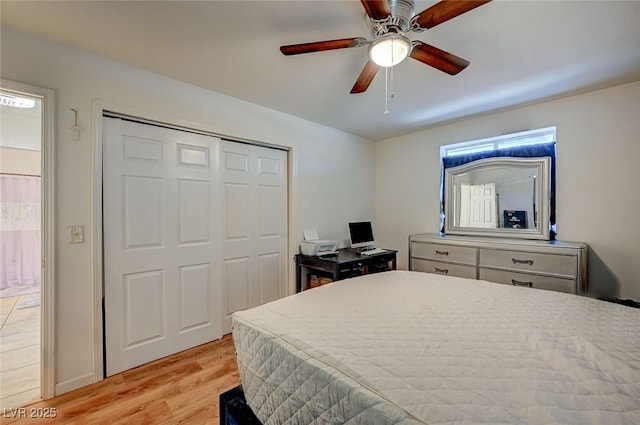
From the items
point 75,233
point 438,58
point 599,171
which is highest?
point 438,58

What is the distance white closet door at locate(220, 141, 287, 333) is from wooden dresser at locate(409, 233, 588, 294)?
5.28 feet

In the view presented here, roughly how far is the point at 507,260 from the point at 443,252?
584 millimetres

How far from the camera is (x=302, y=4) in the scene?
148 cm

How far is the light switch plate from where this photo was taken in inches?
75.6

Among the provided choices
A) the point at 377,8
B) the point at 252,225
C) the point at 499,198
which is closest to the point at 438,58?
the point at 377,8

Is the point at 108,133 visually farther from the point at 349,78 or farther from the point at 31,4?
the point at 349,78

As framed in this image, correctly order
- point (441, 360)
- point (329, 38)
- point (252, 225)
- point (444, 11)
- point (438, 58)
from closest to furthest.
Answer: point (441, 360)
point (444, 11)
point (438, 58)
point (329, 38)
point (252, 225)

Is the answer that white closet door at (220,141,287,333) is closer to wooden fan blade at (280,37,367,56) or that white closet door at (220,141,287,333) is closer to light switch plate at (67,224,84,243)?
light switch plate at (67,224,84,243)

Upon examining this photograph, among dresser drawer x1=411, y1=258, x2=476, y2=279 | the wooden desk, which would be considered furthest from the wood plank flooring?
dresser drawer x1=411, y1=258, x2=476, y2=279

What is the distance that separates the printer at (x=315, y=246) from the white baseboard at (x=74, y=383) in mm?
2052

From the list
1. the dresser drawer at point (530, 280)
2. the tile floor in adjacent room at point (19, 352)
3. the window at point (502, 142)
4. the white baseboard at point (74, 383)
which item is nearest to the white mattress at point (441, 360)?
the dresser drawer at point (530, 280)

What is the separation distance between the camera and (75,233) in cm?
194

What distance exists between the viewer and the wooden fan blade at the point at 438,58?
1.53 m

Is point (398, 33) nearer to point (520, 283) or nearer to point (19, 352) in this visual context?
point (520, 283)
